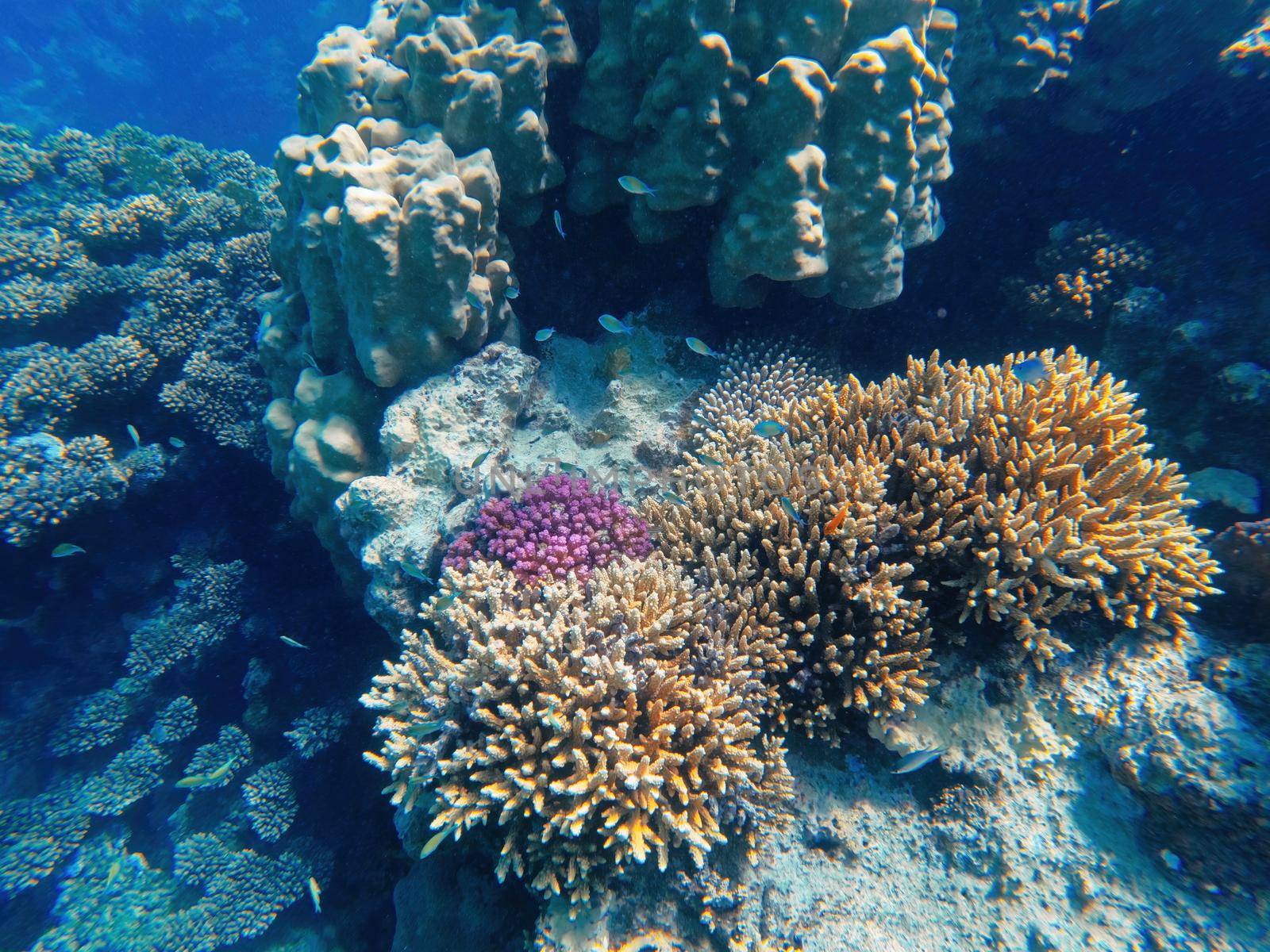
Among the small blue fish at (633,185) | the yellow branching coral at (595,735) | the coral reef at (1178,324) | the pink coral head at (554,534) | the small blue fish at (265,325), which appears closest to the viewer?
the yellow branching coral at (595,735)

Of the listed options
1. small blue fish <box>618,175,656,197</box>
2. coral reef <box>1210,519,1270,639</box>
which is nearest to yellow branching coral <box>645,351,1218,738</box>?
coral reef <box>1210,519,1270,639</box>

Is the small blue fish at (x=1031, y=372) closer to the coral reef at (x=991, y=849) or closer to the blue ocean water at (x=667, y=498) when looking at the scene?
the blue ocean water at (x=667, y=498)

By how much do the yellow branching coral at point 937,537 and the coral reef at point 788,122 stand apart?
1697 millimetres

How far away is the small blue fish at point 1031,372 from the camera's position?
12.2 feet

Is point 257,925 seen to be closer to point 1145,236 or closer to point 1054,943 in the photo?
point 1054,943

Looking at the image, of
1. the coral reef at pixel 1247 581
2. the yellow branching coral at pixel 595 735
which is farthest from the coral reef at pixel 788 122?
the yellow branching coral at pixel 595 735

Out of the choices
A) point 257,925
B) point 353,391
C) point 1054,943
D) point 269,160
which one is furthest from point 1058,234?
point 269,160

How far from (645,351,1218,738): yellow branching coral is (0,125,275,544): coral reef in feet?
23.4

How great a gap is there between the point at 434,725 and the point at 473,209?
3.83 m

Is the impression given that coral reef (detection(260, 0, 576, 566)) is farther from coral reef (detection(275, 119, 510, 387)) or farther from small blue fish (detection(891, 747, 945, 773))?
small blue fish (detection(891, 747, 945, 773))

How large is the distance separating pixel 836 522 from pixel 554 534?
73.1 inches

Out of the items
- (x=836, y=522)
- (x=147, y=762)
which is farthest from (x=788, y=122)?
(x=147, y=762)

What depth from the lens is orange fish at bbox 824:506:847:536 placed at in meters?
3.37

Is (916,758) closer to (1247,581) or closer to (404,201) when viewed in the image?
(1247,581)
